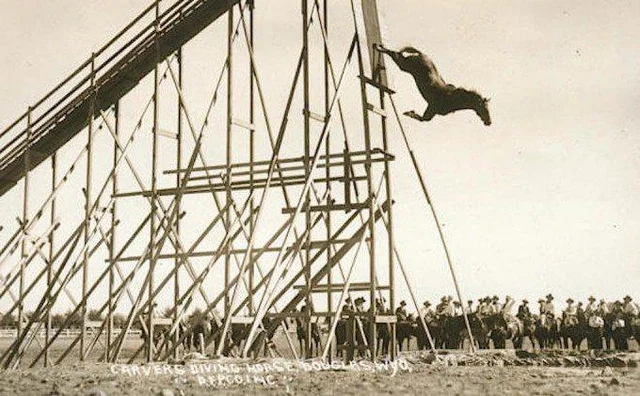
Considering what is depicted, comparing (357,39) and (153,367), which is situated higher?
(357,39)

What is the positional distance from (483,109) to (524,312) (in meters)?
12.4

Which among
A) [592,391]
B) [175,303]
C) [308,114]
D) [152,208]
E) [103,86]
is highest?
[103,86]

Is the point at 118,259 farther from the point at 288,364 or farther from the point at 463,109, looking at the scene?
the point at 463,109

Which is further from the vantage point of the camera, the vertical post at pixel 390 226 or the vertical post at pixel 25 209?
the vertical post at pixel 25 209

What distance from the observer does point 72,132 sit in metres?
19.1

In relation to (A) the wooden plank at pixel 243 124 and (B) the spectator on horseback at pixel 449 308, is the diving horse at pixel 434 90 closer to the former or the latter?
(A) the wooden plank at pixel 243 124

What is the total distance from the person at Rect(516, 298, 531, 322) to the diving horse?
1194 cm

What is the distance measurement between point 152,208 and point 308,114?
377 centimetres

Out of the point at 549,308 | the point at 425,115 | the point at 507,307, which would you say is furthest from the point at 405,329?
the point at 425,115

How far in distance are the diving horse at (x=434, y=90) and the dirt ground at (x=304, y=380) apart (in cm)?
509

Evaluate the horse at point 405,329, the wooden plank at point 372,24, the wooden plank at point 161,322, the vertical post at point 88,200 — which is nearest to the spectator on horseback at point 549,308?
the horse at point 405,329

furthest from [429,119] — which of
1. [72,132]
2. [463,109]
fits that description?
[72,132]

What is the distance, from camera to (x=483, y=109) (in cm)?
1582

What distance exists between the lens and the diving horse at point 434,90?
1588 centimetres
